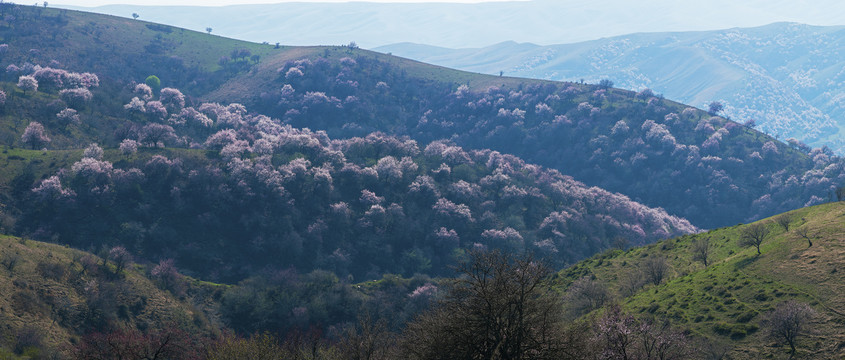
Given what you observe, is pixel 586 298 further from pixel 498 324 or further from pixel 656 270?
pixel 498 324

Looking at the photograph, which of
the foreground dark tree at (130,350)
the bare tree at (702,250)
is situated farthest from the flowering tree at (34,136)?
the bare tree at (702,250)

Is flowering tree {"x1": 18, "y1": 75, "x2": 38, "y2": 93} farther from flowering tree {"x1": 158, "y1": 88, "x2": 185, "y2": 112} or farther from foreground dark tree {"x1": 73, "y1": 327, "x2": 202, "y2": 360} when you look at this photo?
foreground dark tree {"x1": 73, "y1": 327, "x2": 202, "y2": 360}

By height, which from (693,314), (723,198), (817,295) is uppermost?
(817,295)

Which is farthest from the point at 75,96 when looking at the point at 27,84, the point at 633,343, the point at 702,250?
the point at 633,343

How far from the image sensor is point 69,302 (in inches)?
2945

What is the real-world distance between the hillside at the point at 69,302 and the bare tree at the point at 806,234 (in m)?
77.9

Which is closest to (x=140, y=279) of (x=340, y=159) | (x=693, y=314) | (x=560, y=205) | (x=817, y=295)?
(x=340, y=159)

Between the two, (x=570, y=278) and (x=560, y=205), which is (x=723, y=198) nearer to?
(x=560, y=205)

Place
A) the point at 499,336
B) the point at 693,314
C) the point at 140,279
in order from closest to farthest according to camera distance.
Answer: the point at 499,336 → the point at 693,314 → the point at 140,279

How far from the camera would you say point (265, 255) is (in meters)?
122

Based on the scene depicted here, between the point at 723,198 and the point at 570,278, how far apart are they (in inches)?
4704

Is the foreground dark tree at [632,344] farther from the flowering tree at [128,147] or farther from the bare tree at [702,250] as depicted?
the flowering tree at [128,147]

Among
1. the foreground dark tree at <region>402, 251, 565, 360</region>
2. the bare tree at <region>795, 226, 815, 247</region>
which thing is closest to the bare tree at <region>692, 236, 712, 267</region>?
the bare tree at <region>795, 226, 815, 247</region>

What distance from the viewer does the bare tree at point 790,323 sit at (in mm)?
50334
